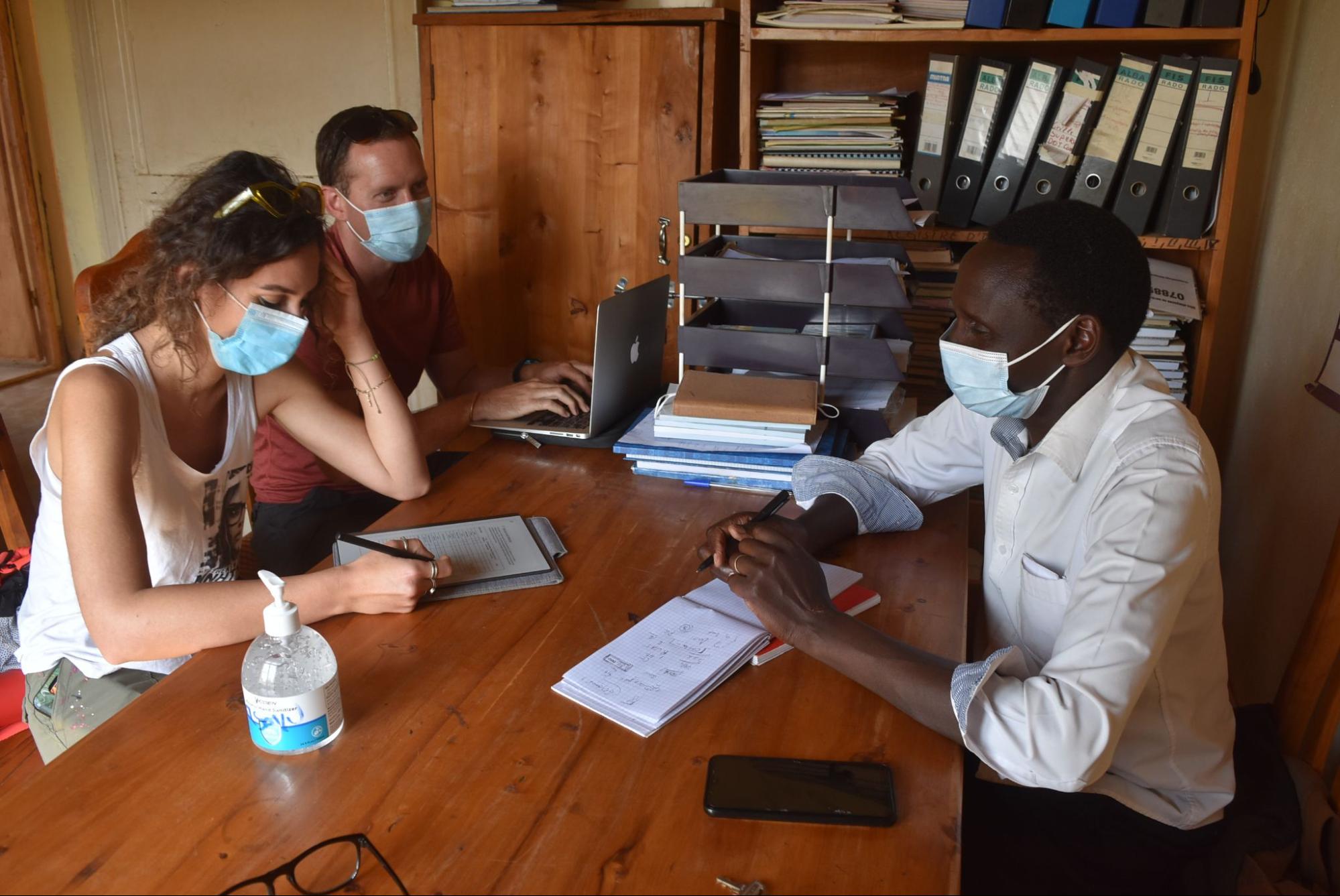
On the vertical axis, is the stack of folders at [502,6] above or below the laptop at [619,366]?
above

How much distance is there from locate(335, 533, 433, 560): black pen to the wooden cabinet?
1.40m

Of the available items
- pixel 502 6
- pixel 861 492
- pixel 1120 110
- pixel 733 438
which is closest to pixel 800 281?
pixel 733 438

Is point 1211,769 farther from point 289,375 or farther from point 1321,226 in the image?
point 289,375

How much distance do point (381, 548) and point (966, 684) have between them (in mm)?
747

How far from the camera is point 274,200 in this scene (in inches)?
57.5

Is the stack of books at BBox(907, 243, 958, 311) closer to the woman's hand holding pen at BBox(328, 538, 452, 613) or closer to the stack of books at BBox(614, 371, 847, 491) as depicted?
the stack of books at BBox(614, 371, 847, 491)

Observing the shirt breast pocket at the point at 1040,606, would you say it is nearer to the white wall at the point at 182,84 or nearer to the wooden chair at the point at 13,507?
the wooden chair at the point at 13,507

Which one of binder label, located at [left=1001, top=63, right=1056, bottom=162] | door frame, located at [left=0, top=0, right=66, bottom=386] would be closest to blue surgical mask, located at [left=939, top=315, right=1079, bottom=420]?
binder label, located at [left=1001, top=63, right=1056, bottom=162]

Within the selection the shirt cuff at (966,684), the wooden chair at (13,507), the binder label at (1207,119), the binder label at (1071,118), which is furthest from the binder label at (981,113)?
the wooden chair at (13,507)

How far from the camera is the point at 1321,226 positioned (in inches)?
77.7

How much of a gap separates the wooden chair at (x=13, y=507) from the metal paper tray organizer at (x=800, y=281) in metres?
1.14

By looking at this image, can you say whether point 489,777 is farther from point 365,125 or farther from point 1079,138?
point 1079,138

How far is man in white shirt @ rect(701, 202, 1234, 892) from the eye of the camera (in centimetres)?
104

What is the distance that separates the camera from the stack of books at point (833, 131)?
2.35 metres
